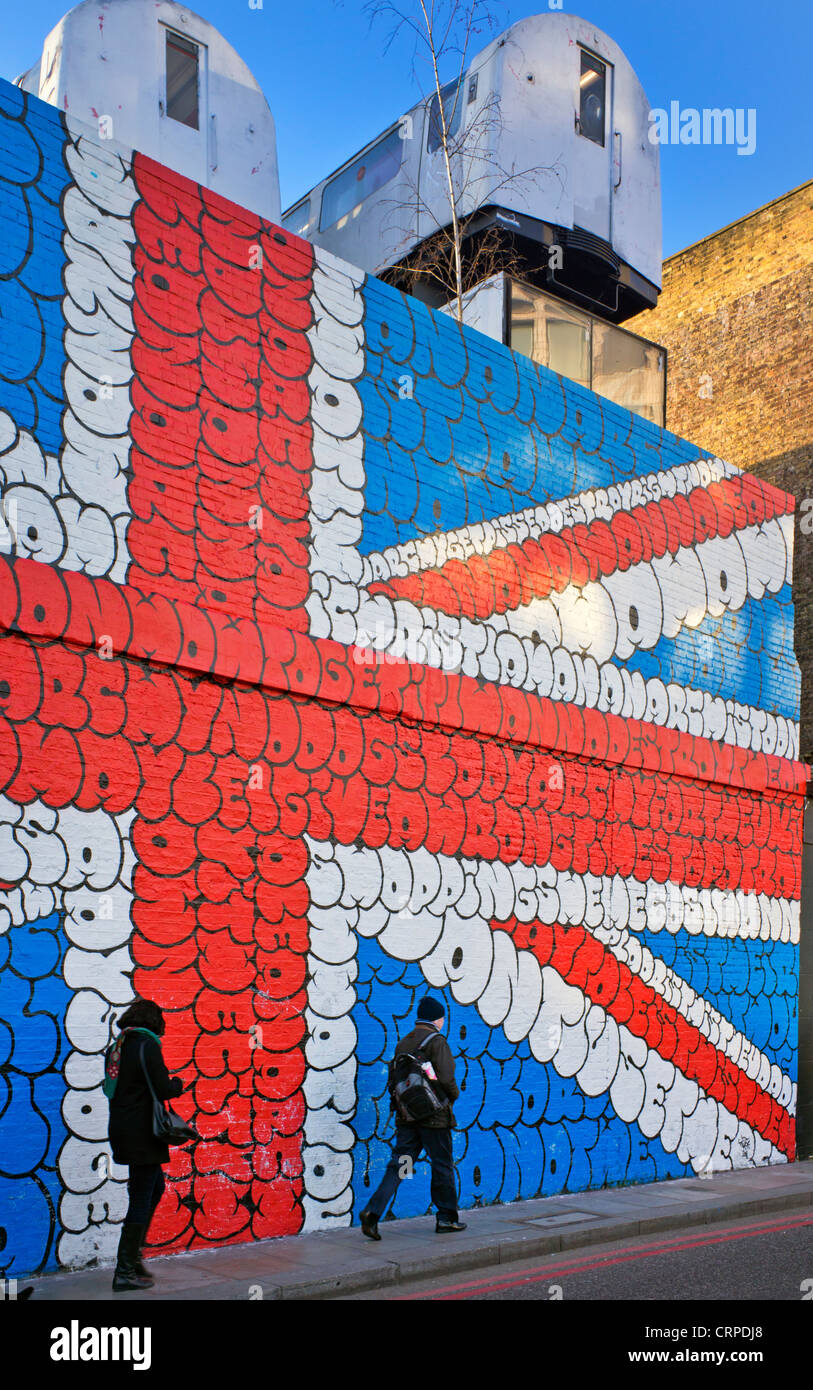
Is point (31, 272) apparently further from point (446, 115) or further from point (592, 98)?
point (592, 98)

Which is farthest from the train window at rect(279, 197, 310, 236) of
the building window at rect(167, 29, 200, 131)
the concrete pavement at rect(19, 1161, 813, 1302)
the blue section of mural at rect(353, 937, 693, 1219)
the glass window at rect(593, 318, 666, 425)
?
the concrete pavement at rect(19, 1161, 813, 1302)

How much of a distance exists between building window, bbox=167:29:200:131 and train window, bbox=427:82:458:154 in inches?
147

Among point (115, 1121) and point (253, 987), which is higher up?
point (253, 987)

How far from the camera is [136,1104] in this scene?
6.75m

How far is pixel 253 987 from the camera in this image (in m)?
8.32

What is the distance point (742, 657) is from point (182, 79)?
336 inches

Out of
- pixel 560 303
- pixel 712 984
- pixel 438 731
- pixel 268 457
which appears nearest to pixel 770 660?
pixel 712 984

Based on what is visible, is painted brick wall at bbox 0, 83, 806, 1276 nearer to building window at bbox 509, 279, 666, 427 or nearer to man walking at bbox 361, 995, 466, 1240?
man walking at bbox 361, 995, 466, 1240

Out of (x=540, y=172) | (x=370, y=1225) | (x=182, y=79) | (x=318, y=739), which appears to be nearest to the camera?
(x=370, y=1225)

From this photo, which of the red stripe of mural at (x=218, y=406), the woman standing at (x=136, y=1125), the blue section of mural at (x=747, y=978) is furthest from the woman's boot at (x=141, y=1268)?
the blue section of mural at (x=747, y=978)

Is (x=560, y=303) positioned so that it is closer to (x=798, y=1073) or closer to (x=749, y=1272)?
(x=798, y=1073)

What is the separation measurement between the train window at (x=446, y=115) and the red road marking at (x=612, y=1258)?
1267 cm

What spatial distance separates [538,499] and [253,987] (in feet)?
17.6

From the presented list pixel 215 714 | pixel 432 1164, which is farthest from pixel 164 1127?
pixel 215 714
